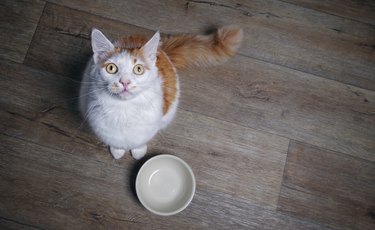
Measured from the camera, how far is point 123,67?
0.97 meters

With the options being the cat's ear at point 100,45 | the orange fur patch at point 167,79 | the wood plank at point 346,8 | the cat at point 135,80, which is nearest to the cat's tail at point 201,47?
the cat at point 135,80

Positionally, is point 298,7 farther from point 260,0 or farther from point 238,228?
point 238,228

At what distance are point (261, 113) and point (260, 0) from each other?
1.94 feet

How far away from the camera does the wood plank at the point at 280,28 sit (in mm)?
1602

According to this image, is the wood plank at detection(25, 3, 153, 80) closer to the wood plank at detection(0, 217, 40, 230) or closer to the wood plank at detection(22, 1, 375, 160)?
the wood plank at detection(22, 1, 375, 160)

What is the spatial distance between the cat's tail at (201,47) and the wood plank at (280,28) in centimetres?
23

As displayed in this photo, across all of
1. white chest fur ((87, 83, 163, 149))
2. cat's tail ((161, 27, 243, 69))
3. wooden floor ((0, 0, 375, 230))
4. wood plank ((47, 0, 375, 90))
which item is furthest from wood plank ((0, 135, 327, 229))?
wood plank ((47, 0, 375, 90))

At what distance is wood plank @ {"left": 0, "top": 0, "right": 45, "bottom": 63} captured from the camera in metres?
1.53

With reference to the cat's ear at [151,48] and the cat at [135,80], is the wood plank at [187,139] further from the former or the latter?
the cat's ear at [151,48]

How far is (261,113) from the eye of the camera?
1.54 metres

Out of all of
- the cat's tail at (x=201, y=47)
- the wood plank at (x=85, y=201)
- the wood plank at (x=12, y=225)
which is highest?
the cat's tail at (x=201, y=47)

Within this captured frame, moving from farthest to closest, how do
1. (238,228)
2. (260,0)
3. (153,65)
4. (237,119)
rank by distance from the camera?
(260,0), (237,119), (238,228), (153,65)

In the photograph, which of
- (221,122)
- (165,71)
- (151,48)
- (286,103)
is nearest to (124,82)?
(151,48)

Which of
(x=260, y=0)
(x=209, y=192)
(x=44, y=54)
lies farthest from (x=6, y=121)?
(x=260, y=0)
